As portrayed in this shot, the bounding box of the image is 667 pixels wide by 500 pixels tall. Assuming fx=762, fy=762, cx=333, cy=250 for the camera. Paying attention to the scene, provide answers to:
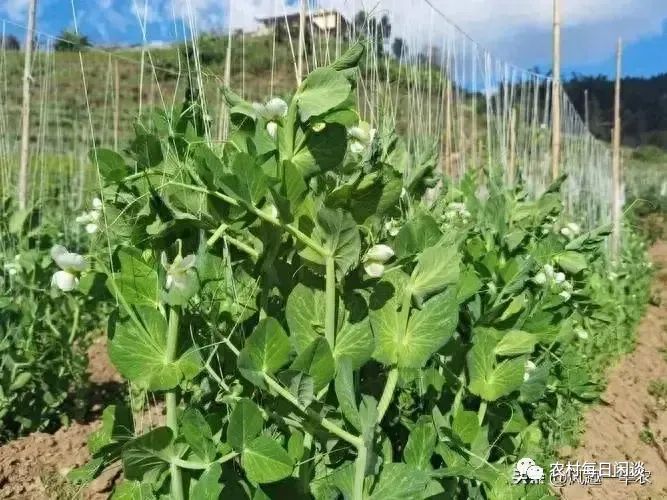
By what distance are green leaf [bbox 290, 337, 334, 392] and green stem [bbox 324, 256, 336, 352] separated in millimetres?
55

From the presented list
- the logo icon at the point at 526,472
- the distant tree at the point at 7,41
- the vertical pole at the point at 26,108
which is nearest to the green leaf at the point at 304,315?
the logo icon at the point at 526,472

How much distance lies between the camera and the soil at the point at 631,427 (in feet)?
9.40

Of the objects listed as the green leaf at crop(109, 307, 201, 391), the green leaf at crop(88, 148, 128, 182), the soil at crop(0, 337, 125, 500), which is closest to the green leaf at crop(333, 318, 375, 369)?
the green leaf at crop(109, 307, 201, 391)

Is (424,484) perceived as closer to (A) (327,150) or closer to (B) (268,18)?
(A) (327,150)

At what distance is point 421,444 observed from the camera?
1.33 metres

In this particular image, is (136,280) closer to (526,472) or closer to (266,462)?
(266,462)

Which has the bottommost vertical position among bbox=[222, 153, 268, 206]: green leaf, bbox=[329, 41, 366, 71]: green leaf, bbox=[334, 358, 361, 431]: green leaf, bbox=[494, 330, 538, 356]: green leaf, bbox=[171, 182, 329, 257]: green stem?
bbox=[494, 330, 538, 356]: green leaf

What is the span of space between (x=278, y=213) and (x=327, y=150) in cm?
14

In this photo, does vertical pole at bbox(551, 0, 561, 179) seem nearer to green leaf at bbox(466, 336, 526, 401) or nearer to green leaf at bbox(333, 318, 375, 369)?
green leaf at bbox(466, 336, 526, 401)

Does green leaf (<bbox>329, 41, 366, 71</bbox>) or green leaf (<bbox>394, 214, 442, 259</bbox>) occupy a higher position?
green leaf (<bbox>329, 41, 366, 71</bbox>)

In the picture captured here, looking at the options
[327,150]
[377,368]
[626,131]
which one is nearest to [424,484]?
[377,368]

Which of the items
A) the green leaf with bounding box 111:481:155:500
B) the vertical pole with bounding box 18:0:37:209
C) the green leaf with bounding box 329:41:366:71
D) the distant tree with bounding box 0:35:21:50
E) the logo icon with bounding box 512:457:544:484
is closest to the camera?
the green leaf with bounding box 329:41:366:71

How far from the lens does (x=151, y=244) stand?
115 centimetres

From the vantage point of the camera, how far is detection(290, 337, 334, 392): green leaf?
1078 millimetres
